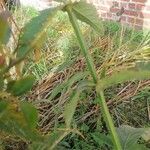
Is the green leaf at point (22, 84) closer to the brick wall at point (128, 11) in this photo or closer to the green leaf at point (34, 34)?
the green leaf at point (34, 34)

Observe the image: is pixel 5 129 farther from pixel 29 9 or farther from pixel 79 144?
pixel 29 9

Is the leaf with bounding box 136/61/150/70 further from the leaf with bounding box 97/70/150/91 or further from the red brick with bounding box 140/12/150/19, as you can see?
the red brick with bounding box 140/12/150/19

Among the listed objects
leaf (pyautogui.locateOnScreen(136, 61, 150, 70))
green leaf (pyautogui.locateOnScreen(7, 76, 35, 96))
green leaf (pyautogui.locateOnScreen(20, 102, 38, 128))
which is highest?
green leaf (pyautogui.locateOnScreen(7, 76, 35, 96))

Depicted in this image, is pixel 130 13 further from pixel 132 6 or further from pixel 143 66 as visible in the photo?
pixel 143 66

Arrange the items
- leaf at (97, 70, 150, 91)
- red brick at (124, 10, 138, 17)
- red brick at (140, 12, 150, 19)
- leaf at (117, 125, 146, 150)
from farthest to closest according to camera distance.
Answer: red brick at (124, 10, 138, 17)
red brick at (140, 12, 150, 19)
leaf at (117, 125, 146, 150)
leaf at (97, 70, 150, 91)

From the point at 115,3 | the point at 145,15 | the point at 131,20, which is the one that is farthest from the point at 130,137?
the point at 115,3

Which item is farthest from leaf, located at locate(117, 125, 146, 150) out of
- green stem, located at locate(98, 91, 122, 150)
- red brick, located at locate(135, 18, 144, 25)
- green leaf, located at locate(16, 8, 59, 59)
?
red brick, located at locate(135, 18, 144, 25)

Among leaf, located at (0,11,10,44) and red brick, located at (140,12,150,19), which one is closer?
leaf, located at (0,11,10,44)
